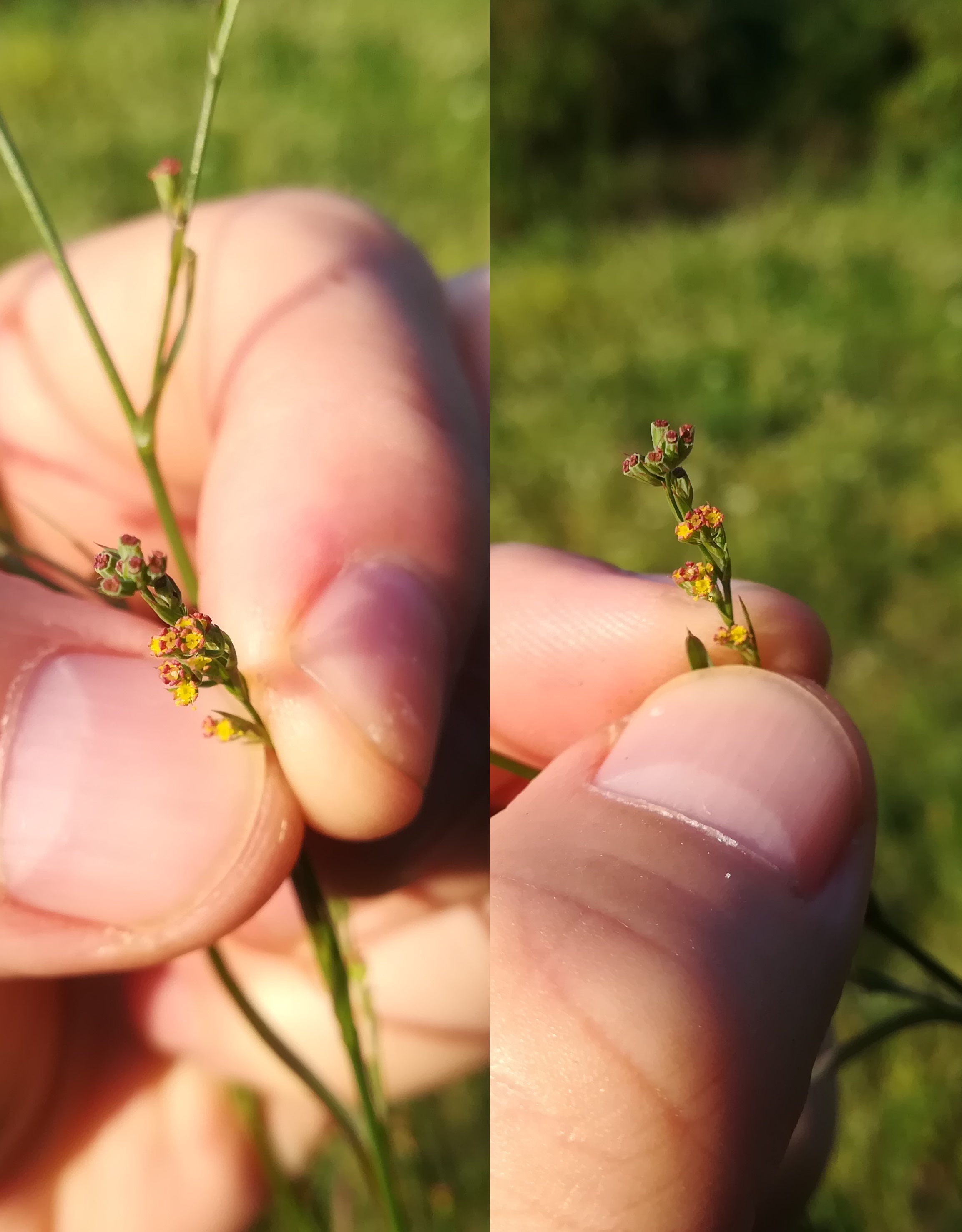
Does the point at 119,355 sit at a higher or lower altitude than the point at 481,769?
higher

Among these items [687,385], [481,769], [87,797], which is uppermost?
[87,797]

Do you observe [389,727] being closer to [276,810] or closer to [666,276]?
[276,810]

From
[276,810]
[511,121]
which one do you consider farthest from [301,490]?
[511,121]

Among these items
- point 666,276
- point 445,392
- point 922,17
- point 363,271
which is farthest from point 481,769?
point 922,17

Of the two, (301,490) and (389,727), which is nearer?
(389,727)

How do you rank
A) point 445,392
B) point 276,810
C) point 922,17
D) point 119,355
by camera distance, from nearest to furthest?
point 276,810
point 445,392
point 119,355
point 922,17

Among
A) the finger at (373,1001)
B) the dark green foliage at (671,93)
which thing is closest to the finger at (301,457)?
the finger at (373,1001)

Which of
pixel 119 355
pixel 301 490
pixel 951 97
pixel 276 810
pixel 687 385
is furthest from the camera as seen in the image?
pixel 687 385
